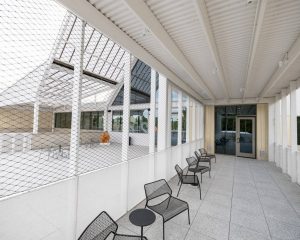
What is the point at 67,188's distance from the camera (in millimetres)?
2018

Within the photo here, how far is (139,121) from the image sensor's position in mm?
13273

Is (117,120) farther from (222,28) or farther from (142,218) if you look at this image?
(142,218)

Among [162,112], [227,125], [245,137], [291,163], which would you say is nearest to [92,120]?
[227,125]

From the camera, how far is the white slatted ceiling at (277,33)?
2197 millimetres

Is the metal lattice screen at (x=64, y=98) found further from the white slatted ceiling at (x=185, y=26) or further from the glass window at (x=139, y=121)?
the white slatted ceiling at (x=185, y=26)

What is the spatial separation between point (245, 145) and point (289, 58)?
6.65 meters

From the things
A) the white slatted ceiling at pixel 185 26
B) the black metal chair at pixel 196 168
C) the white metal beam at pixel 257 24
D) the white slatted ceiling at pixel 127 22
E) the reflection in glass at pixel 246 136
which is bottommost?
the black metal chair at pixel 196 168

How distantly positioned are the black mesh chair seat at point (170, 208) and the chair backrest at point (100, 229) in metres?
0.79

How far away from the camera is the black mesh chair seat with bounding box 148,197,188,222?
2377 mm

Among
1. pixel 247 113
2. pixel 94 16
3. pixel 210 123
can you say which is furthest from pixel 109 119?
pixel 94 16

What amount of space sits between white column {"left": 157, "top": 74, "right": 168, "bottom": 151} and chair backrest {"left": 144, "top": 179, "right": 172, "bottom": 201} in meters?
1.67

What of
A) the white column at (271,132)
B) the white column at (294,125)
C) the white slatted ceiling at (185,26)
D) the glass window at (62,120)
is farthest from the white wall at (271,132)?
the glass window at (62,120)

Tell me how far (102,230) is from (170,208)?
1130mm

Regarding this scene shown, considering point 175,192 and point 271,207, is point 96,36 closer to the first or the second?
point 175,192
